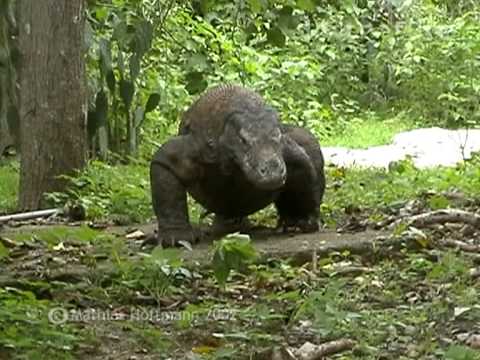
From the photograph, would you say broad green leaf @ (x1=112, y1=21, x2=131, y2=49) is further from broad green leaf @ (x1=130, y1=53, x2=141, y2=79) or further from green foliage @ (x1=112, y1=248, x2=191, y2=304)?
green foliage @ (x1=112, y1=248, x2=191, y2=304)

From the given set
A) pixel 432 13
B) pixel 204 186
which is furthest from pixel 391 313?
pixel 432 13

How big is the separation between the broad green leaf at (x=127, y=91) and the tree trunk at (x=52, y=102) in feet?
6.93

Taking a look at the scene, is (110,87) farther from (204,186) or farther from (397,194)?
(204,186)

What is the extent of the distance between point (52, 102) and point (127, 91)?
2.37 metres

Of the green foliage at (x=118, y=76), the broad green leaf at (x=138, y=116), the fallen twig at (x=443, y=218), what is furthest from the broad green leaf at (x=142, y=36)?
the fallen twig at (x=443, y=218)

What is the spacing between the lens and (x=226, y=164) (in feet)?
18.0

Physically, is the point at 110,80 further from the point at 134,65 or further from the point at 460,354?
the point at 460,354

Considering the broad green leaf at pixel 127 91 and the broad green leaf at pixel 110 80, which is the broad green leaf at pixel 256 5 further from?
the broad green leaf at pixel 110 80

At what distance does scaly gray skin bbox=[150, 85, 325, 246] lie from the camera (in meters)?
5.39

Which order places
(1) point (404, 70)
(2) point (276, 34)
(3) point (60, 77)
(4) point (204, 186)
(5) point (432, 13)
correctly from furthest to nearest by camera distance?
(5) point (432, 13)
(1) point (404, 70)
(3) point (60, 77)
(2) point (276, 34)
(4) point (204, 186)

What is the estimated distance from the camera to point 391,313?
403 centimetres

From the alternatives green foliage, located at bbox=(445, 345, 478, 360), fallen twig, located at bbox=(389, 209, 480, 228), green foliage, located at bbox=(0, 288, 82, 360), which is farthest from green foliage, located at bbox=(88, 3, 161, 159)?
green foliage, located at bbox=(445, 345, 478, 360)

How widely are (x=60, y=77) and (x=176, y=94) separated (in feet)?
19.9

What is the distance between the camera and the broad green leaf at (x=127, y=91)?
400 inches
